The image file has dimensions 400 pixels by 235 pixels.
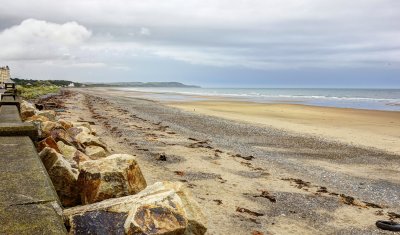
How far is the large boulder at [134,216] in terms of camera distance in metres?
3.48

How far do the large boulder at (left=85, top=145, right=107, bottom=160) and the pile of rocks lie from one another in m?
1.00

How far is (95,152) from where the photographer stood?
8227 millimetres

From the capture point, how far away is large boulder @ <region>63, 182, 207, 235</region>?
348 centimetres

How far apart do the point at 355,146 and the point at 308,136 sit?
2547mm

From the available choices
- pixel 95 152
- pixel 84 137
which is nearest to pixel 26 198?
pixel 95 152

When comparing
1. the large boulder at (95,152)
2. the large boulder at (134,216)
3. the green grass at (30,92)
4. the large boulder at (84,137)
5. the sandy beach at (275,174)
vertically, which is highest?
the large boulder at (134,216)

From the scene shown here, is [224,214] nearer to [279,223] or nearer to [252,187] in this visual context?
[279,223]

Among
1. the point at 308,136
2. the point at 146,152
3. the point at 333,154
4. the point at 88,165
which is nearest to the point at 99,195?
the point at 88,165

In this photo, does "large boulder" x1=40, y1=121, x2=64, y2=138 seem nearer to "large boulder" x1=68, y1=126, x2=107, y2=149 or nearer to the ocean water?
"large boulder" x1=68, y1=126, x2=107, y2=149

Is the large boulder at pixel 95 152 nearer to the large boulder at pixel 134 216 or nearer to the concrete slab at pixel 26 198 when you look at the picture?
the concrete slab at pixel 26 198

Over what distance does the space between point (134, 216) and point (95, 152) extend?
4959 mm

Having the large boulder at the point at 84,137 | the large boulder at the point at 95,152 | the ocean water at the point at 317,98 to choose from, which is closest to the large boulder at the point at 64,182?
the large boulder at the point at 95,152

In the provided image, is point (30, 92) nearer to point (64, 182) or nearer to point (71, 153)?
point (71, 153)

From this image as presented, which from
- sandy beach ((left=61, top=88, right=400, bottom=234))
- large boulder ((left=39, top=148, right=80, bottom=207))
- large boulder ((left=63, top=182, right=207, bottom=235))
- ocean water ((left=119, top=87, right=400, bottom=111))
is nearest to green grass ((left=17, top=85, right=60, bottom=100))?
ocean water ((left=119, top=87, right=400, bottom=111))
